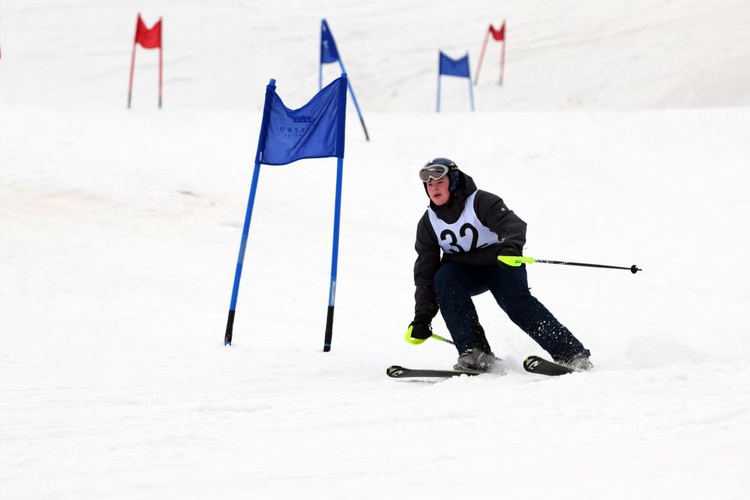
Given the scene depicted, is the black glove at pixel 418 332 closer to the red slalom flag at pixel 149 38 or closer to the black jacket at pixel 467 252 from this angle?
the black jacket at pixel 467 252

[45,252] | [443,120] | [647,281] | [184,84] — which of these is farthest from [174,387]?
[184,84]

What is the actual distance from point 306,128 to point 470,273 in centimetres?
157

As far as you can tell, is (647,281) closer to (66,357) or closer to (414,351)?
(414,351)

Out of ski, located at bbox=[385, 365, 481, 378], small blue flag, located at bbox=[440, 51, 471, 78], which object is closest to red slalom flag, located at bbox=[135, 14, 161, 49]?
small blue flag, located at bbox=[440, 51, 471, 78]

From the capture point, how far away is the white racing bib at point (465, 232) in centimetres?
464

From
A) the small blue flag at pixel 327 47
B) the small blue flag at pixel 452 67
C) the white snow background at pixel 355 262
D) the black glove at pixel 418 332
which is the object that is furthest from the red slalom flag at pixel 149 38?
the black glove at pixel 418 332

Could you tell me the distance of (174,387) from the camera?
446 centimetres

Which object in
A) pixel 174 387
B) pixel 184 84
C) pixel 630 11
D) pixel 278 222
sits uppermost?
pixel 630 11

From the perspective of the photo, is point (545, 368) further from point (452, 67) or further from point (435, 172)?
point (452, 67)

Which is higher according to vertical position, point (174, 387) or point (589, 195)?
point (589, 195)

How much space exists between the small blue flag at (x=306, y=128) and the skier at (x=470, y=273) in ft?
3.30

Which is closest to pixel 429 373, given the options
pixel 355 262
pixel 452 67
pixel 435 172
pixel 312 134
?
pixel 435 172

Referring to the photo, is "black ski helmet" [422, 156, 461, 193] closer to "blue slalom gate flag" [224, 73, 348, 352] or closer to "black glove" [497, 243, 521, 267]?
"black glove" [497, 243, 521, 267]

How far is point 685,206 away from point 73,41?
15.4m
